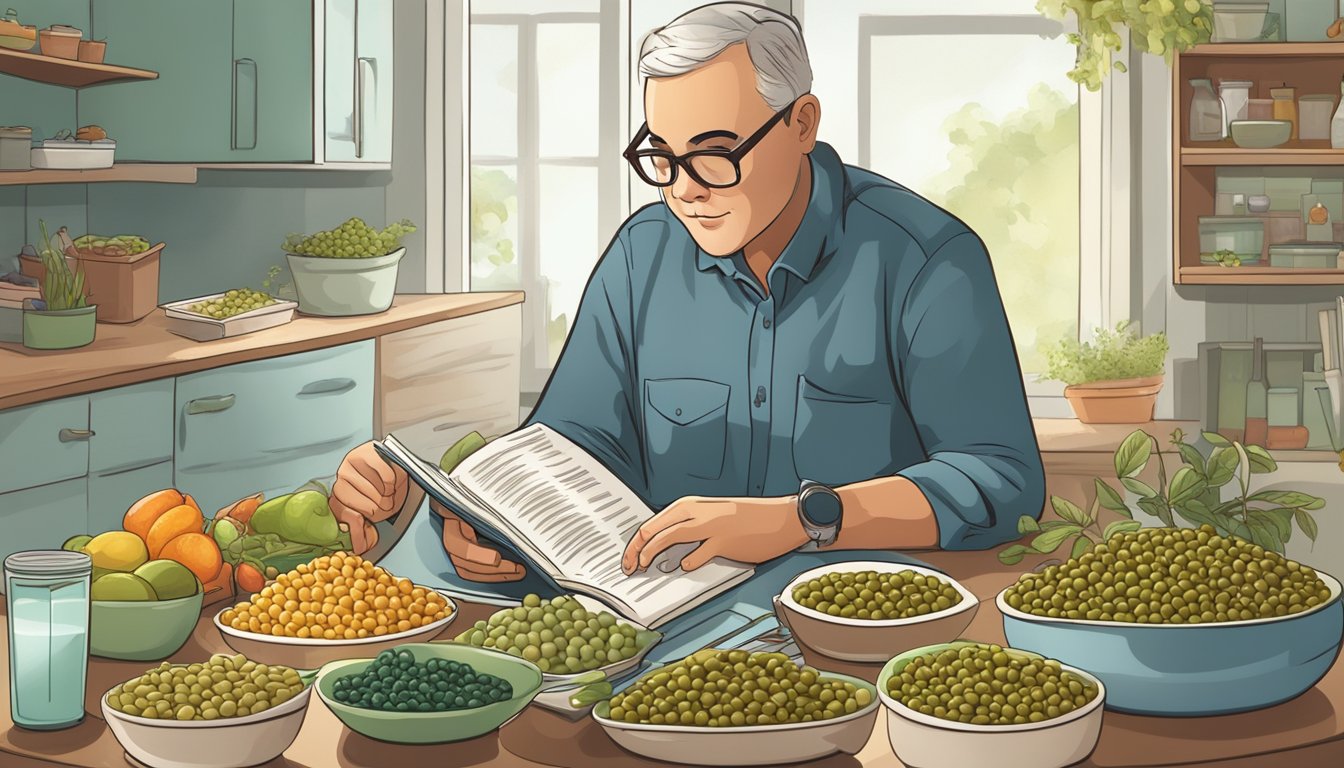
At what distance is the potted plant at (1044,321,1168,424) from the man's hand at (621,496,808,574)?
2.41 metres

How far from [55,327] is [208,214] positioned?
1070 mm

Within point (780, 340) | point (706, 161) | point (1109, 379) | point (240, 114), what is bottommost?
point (1109, 379)

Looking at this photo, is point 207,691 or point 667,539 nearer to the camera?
point 207,691

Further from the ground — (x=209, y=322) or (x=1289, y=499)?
(x=209, y=322)

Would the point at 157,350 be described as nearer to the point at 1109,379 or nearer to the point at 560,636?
the point at 560,636

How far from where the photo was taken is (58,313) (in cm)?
304

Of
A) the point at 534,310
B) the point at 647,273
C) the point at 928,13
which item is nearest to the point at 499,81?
the point at 534,310

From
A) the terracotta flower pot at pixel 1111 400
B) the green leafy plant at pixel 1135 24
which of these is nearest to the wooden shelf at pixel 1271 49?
the green leafy plant at pixel 1135 24

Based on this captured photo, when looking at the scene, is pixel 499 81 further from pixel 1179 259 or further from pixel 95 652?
pixel 95 652

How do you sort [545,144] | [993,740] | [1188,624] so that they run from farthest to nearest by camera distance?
[545,144]
[1188,624]
[993,740]

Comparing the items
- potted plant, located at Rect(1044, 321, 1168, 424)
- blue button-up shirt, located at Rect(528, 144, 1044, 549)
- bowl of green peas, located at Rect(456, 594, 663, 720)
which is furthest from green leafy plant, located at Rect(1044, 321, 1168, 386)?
bowl of green peas, located at Rect(456, 594, 663, 720)

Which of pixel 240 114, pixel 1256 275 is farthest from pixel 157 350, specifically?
pixel 1256 275

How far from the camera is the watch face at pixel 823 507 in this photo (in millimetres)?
1616

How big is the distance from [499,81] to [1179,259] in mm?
2139
